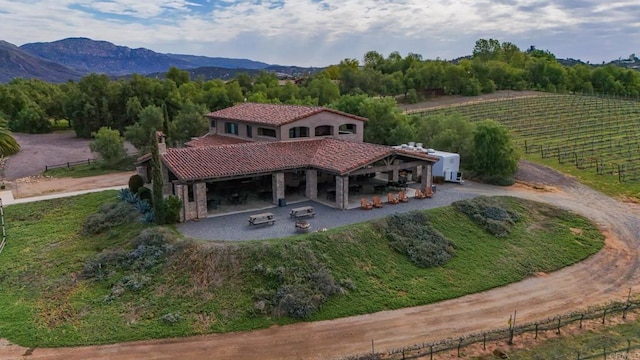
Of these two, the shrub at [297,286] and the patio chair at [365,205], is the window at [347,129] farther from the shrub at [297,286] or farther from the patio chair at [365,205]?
the shrub at [297,286]

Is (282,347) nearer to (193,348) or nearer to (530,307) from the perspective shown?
(193,348)

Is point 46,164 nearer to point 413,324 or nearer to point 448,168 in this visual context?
point 448,168

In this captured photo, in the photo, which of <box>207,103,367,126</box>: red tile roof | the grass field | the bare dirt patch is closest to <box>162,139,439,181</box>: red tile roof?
<box>207,103,367,126</box>: red tile roof

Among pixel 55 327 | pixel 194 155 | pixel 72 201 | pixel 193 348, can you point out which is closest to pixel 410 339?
pixel 193 348

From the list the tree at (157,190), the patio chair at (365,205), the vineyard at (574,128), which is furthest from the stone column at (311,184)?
the vineyard at (574,128)

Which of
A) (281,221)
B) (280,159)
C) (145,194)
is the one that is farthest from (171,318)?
(280,159)
